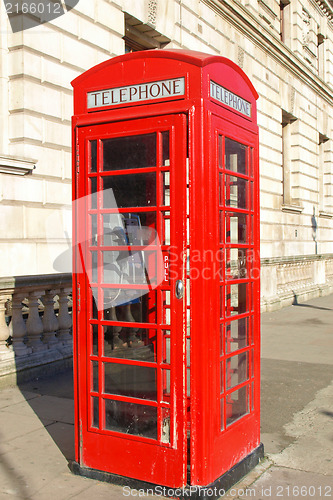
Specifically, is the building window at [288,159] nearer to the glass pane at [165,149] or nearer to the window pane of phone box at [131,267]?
the window pane of phone box at [131,267]

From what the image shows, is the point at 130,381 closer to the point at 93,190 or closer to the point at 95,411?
the point at 95,411

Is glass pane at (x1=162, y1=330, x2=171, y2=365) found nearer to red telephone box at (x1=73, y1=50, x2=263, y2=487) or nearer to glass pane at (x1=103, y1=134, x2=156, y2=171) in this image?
red telephone box at (x1=73, y1=50, x2=263, y2=487)

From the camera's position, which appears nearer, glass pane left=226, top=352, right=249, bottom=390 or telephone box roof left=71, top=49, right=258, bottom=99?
telephone box roof left=71, top=49, right=258, bottom=99

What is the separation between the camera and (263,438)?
4723 mm

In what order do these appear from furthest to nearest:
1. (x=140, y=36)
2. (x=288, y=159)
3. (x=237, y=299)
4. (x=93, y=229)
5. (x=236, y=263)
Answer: (x=288, y=159) < (x=140, y=36) < (x=237, y=299) < (x=236, y=263) < (x=93, y=229)

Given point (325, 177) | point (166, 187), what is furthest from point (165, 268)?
point (325, 177)

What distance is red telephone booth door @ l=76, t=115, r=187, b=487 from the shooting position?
342 centimetres

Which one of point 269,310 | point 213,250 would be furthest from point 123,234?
point 269,310

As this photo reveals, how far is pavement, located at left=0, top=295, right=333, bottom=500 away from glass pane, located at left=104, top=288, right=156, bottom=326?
3.73 feet

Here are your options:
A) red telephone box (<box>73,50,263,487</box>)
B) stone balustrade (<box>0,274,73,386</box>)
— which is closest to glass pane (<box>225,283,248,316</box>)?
red telephone box (<box>73,50,263,487</box>)

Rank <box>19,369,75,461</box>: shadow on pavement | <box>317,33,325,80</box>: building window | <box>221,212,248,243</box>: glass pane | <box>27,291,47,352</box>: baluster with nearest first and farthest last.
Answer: <box>221,212,248,243</box>: glass pane, <box>19,369,75,461</box>: shadow on pavement, <box>27,291,47,352</box>: baluster, <box>317,33,325,80</box>: building window

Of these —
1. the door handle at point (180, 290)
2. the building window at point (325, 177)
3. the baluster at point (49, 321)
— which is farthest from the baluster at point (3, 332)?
the building window at point (325, 177)

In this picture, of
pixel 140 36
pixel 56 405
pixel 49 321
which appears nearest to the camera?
pixel 56 405

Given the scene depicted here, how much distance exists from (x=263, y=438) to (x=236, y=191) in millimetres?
2226
